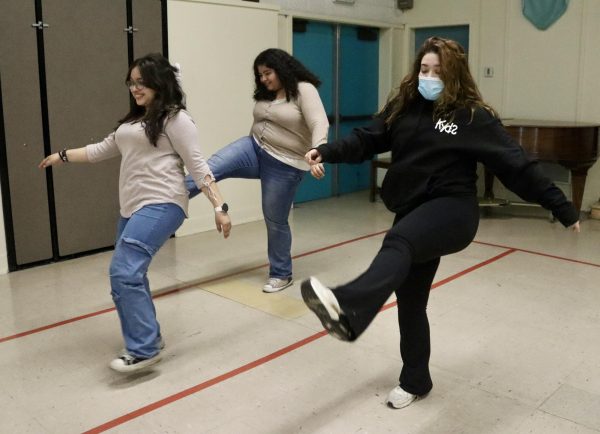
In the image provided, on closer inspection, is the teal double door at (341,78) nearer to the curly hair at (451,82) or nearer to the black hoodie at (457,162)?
the curly hair at (451,82)

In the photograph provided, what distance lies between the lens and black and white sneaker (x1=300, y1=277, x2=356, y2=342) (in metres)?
1.98

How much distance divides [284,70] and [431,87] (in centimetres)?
157

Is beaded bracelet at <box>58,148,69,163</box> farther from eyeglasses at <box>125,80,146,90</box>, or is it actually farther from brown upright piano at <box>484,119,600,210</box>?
brown upright piano at <box>484,119,600,210</box>

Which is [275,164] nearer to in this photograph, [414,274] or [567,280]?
[414,274]

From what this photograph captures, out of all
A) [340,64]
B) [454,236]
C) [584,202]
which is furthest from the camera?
[340,64]

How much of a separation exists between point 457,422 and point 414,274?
0.61 metres

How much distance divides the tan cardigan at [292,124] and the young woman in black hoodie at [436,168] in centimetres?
122

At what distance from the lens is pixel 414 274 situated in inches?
98.3

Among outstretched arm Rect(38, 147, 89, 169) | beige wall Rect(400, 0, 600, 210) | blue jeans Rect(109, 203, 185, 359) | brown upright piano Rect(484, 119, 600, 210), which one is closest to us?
blue jeans Rect(109, 203, 185, 359)

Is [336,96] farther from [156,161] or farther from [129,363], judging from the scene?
[129,363]

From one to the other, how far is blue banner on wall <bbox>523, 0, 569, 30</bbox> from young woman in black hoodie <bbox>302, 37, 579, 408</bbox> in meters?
4.89

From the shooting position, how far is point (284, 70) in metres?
3.76

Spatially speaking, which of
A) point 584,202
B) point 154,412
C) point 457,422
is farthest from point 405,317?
point 584,202

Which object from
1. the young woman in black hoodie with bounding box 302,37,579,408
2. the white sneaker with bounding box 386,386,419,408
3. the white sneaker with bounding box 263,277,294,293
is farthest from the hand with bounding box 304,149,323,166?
the white sneaker with bounding box 263,277,294,293
